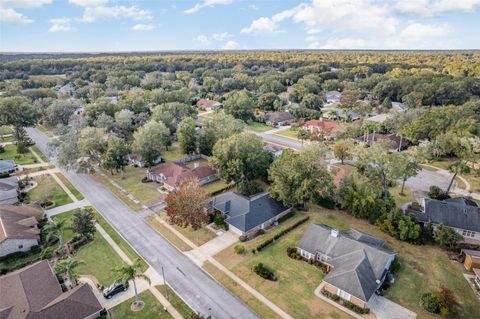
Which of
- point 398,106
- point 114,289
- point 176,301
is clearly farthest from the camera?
point 398,106

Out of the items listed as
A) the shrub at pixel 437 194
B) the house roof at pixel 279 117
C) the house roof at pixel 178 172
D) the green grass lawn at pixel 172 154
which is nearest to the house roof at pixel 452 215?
the shrub at pixel 437 194

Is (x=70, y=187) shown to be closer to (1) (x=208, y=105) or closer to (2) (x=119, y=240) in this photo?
(2) (x=119, y=240)

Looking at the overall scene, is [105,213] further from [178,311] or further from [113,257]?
[178,311]

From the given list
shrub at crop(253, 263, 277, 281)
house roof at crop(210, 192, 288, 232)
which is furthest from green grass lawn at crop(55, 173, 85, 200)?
shrub at crop(253, 263, 277, 281)

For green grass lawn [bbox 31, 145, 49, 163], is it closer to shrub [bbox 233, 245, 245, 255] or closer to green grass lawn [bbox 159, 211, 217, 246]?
green grass lawn [bbox 159, 211, 217, 246]

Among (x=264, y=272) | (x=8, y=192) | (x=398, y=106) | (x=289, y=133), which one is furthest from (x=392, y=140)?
(x=8, y=192)

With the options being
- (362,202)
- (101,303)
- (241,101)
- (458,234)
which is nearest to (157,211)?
(101,303)

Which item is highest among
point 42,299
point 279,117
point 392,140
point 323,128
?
point 279,117

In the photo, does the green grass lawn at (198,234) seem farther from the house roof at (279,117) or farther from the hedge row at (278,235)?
the house roof at (279,117)
